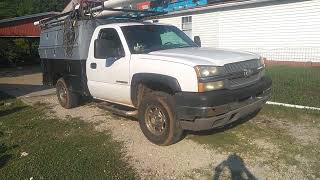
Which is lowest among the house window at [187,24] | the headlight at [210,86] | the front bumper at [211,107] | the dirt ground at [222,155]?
the dirt ground at [222,155]

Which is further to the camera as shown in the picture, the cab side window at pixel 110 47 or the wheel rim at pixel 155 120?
the cab side window at pixel 110 47

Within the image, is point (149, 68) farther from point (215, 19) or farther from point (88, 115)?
point (215, 19)

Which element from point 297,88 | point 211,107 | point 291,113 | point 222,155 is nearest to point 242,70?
point 211,107

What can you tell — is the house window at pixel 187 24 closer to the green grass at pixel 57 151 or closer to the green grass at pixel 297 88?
the green grass at pixel 297 88

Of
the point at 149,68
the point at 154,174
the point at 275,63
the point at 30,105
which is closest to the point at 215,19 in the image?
the point at 275,63

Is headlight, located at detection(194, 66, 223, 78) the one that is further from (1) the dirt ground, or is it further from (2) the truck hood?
(1) the dirt ground

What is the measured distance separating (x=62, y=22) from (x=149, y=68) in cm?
407

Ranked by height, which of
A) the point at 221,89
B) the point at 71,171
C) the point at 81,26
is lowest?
the point at 71,171

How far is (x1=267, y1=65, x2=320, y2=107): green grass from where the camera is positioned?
28.3ft

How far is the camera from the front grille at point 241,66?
220 inches

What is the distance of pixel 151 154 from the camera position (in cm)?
587

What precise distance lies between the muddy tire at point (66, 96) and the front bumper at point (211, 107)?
446 centimetres

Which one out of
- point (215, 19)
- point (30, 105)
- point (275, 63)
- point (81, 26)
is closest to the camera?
point (81, 26)

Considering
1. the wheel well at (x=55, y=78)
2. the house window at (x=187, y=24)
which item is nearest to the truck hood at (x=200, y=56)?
the wheel well at (x=55, y=78)
